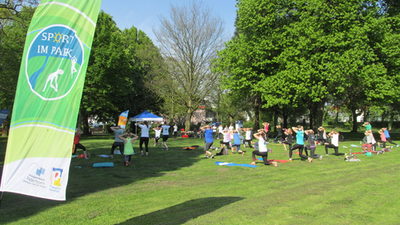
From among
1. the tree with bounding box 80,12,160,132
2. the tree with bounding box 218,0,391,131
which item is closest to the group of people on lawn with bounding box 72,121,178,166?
the tree with bounding box 218,0,391,131

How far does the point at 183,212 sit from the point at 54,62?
409cm

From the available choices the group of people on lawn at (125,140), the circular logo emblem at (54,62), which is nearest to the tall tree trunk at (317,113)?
the group of people on lawn at (125,140)

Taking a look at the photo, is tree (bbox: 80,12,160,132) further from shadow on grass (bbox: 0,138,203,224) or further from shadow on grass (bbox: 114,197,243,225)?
shadow on grass (bbox: 114,197,243,225)

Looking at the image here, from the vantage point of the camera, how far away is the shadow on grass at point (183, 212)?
6328mm

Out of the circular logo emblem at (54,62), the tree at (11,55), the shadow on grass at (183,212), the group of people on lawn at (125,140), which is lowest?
the shadow on grass at (183,212)

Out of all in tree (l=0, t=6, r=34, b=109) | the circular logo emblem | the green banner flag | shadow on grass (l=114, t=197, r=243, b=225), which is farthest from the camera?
tree (l=0, t=6, r=34, b=109)

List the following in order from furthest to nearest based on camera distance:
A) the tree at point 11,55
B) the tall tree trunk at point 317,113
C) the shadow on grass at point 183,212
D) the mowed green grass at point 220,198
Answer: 1. the tall tree trunk at point 317,113
2. the tree at point 11,55
3. the mowed green grass at point 220,198
4. the shadow on grass at point 183,212

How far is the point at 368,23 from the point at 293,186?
2220 centimetres

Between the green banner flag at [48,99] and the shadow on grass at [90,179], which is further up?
the green banner flag at [48,99]

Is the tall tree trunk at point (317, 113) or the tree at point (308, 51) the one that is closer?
the tree at point (308, 51)

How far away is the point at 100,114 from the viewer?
45.2 metres

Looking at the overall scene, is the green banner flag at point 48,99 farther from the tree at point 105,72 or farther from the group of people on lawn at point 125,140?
the tree at point 105,72

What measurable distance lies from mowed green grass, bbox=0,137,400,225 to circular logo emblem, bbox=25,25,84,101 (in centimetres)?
311

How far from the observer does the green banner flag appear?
4098 mm
